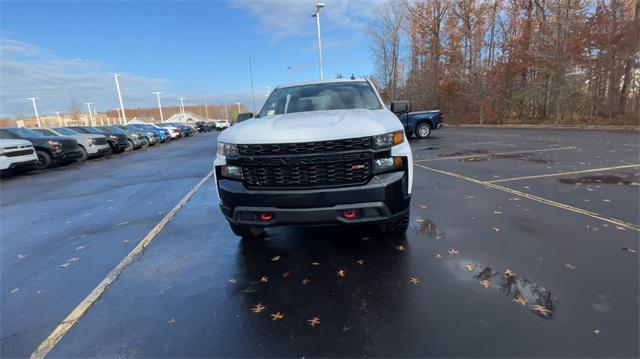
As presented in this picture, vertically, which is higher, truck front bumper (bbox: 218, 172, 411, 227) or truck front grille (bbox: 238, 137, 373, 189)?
truck front grille (bbox: 238, 137, 373, 189)

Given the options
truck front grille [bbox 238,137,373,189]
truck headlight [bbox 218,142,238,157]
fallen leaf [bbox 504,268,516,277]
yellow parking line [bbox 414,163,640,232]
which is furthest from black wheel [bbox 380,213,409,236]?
yellow parking line [bbox 414,163,640,232]

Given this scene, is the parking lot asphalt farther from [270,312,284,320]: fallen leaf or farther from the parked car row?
the parked car row

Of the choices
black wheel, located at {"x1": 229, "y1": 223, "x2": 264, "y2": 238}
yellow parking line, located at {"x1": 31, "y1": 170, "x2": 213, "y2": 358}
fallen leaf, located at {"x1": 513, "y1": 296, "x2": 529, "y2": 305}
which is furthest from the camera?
black wheel, located at {"x1": 229, "y1": 223, "x2": 264, "y2": 238}

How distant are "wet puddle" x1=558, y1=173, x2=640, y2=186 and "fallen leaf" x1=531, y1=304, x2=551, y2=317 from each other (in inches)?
192

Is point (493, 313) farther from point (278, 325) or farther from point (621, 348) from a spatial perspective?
point (278, 325)

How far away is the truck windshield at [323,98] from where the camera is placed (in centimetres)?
458

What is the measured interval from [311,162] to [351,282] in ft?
3.86

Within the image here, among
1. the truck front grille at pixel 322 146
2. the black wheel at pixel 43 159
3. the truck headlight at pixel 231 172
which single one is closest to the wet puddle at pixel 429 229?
the truck front grille at pixel 322 146

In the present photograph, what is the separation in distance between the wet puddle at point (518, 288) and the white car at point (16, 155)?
13.4 m

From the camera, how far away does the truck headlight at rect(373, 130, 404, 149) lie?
3.14 metres

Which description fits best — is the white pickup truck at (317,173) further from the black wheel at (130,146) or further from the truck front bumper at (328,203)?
the black wheel at (130,146)

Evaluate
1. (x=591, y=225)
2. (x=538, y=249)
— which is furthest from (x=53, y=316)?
(x=591, y=225)

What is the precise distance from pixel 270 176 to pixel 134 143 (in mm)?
21211

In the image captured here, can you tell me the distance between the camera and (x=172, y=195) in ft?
23.5
